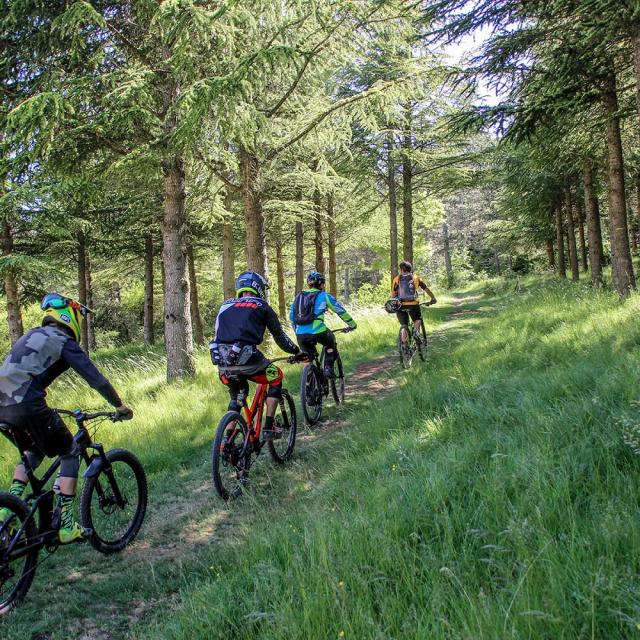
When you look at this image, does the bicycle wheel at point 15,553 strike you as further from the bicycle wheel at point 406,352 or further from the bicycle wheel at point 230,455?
the bicycle wheel at point 406,352

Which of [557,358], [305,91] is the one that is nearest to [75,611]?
[557,358]

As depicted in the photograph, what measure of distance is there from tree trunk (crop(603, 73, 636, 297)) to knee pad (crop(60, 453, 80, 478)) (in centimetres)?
1060

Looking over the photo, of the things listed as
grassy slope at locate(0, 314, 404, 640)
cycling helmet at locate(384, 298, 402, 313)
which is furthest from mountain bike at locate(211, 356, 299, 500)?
cycling helmet at locate(384, 298, 402, 313)

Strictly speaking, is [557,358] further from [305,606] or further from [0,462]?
[0,462]

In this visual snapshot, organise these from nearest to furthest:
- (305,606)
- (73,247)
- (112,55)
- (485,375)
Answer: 1. (305,606)
2. (485,375)
3. (112,55)
4. (73,247)

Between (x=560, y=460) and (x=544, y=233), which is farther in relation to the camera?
(x=544, y=233)

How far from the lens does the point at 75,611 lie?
3.22 m

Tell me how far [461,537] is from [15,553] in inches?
121

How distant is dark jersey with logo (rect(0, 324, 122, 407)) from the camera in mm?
3365

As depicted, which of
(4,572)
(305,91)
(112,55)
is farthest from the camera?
(305,91)

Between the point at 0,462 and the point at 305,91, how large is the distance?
9.41 metres

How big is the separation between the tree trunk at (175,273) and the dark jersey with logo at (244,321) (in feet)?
14.5

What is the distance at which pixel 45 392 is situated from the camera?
3.64m

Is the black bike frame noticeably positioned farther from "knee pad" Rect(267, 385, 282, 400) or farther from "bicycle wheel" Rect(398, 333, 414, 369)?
"bicycle wheel" Rect(398, 333, 414, 369)
